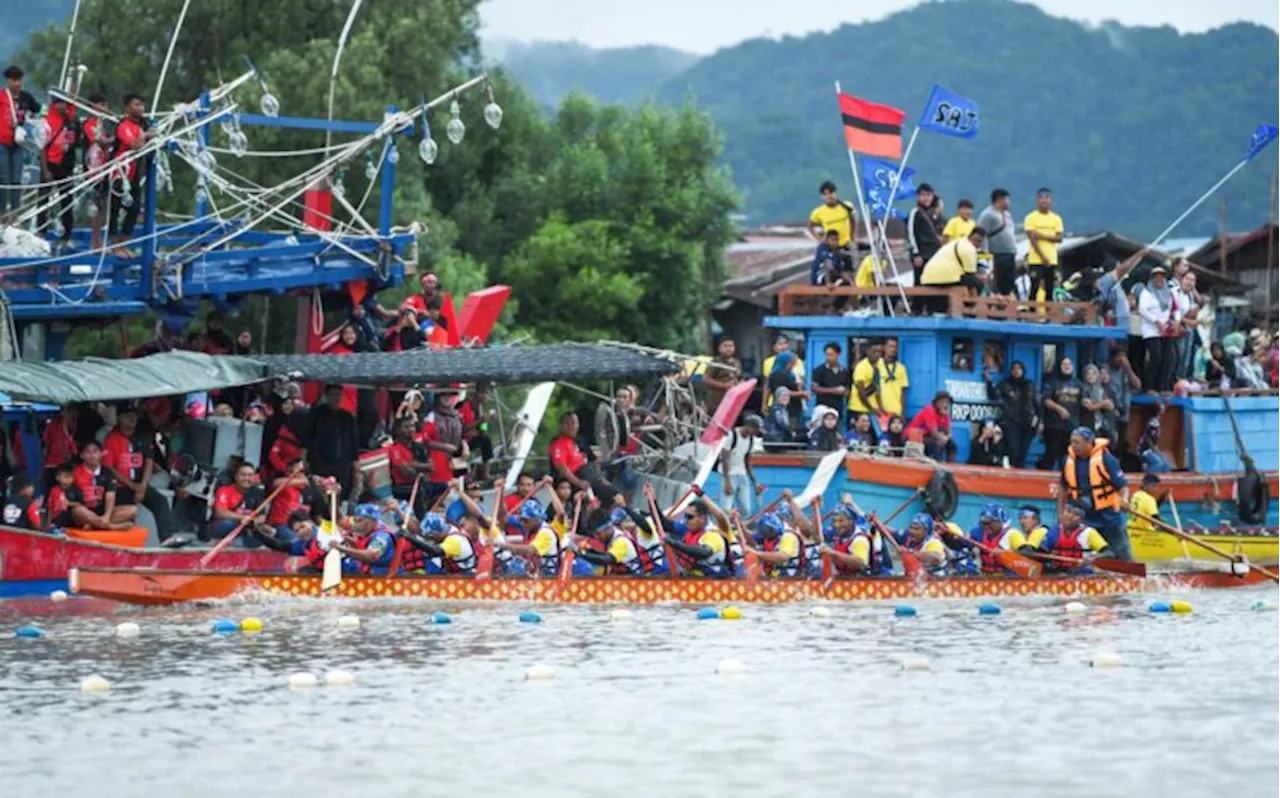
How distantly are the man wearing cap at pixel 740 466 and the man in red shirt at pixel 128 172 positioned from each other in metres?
7.57

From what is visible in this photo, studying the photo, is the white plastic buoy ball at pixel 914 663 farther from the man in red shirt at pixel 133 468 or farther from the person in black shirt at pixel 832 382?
the person in black shirt at pixel 832 382

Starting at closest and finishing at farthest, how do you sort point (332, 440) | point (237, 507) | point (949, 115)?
point (237, 507), point (332, 440), point (949, 115)

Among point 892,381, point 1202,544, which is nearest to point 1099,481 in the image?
point 1202,544

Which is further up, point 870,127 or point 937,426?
point 870,127

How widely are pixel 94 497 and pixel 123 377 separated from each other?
1355 mm

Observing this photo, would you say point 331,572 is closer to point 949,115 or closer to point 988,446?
point 988,446

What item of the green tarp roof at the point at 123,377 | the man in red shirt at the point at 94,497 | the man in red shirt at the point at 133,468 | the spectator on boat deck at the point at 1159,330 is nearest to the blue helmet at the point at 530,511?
the green tarp roof at the point at 123,377

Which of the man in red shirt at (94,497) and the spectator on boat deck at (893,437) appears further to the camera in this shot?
the spectator on boat deck at (893,437)

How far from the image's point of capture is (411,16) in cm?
4281

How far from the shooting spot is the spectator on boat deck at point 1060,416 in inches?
1232

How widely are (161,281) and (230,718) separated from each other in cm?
1096

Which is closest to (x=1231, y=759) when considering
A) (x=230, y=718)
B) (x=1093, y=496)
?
(x=230, y=718)

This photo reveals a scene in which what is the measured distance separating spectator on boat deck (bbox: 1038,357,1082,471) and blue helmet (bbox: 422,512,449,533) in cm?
961

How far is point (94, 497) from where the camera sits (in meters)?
25.1
